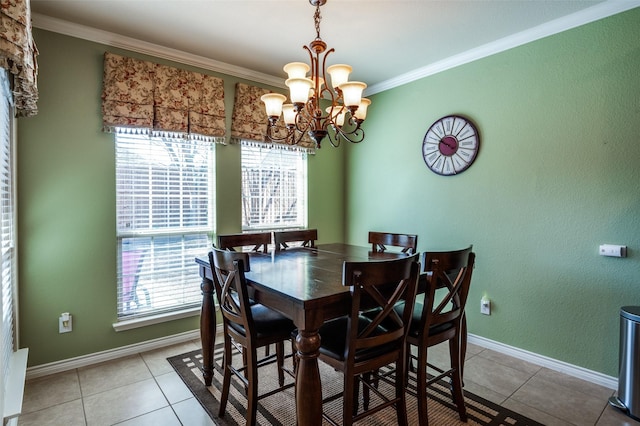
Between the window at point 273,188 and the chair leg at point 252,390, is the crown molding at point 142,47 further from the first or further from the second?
the chair leg at point 252,390

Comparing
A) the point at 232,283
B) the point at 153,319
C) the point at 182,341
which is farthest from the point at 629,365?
the point at 153,319

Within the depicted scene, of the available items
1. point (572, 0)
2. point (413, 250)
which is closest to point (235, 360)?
point (413, 250)

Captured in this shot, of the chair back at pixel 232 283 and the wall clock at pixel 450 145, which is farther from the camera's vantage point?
the wall clock at pixel 450 145

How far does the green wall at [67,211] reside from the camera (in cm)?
254

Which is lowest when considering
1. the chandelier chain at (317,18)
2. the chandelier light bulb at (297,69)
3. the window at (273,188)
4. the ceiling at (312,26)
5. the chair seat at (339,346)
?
the chair seat at (339,346)

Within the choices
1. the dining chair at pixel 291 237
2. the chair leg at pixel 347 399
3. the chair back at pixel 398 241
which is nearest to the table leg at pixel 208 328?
the dining chair at pixel 291 237

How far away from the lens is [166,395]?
7.57 ft

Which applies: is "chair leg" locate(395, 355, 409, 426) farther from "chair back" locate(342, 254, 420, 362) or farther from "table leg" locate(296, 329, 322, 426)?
"table leg" locate(296, 329, 322, 426)

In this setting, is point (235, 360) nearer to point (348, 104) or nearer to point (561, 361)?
point (348, 104)

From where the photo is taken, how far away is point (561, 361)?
8.67ft

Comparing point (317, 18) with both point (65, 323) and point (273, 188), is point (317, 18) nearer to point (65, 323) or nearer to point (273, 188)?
point (273, 188)

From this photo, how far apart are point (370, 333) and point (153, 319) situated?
2.17m

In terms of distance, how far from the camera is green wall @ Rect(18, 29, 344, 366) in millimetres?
2535

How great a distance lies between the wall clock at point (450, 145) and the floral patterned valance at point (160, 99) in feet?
6.75
